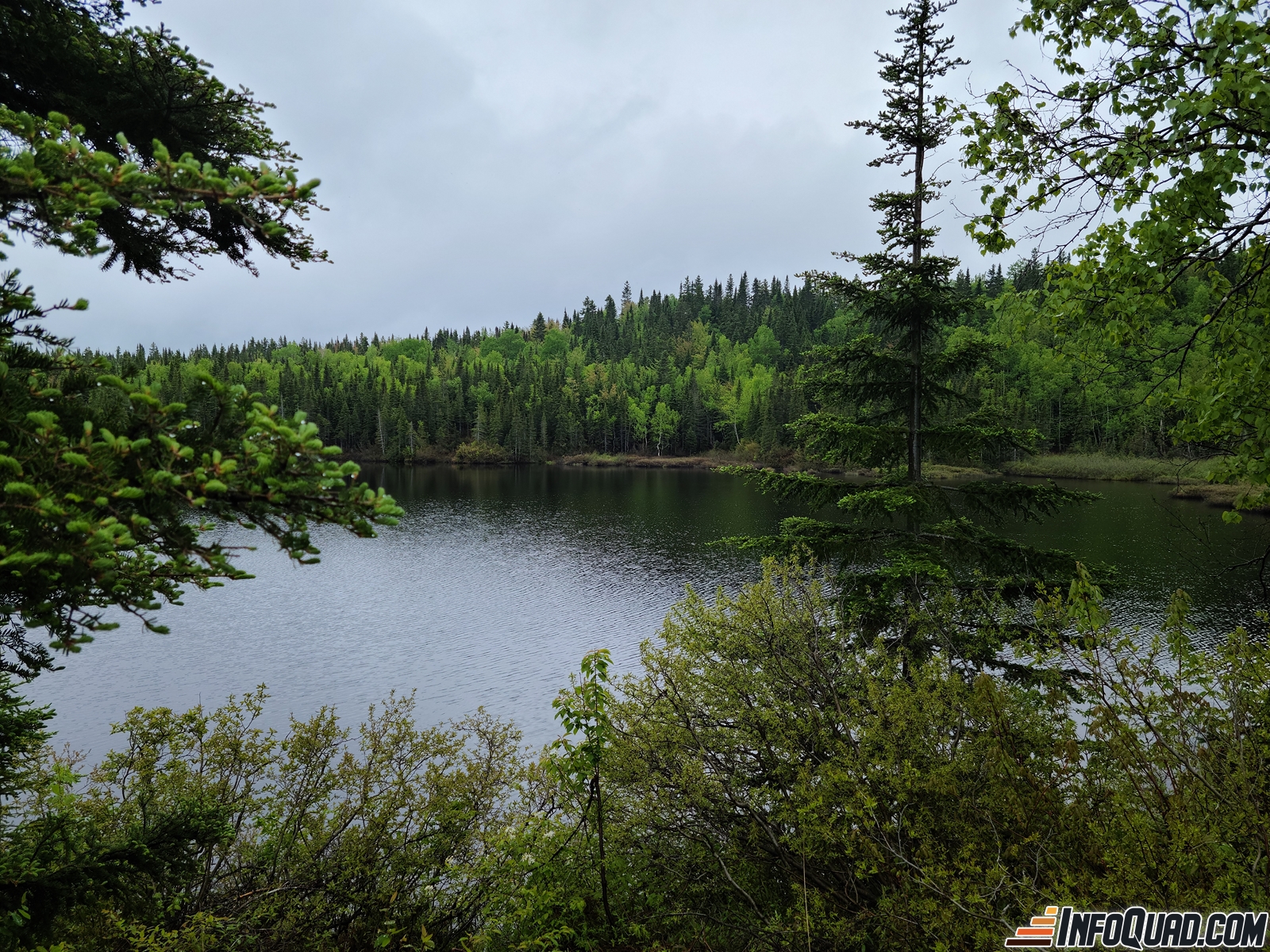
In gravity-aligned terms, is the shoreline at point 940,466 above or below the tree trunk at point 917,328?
below

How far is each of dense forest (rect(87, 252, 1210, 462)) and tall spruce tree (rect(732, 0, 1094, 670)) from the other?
36.0 metres

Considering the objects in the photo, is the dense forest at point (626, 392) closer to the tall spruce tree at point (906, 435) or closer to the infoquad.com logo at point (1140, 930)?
the tall spruce tree at point (906, 435)

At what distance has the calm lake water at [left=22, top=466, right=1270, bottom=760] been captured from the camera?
17.7m

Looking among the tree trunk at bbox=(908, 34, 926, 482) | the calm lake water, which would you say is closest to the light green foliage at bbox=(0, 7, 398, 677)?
the calm lake water

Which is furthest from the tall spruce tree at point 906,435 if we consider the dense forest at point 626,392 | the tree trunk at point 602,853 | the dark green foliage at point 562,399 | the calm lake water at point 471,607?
the dark green foliage at point 562,399

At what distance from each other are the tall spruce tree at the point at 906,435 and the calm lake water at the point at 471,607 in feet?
8.24

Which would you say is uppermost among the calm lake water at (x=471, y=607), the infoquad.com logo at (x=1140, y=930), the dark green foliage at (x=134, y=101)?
the dark green foliage at (x=134, y=101)

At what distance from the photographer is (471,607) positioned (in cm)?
2648

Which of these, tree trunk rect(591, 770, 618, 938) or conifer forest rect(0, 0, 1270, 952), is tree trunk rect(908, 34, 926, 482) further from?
tree trunk rect(591, 770, 618, 938)

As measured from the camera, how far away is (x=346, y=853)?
6500 mm

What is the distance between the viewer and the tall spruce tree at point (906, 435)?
30.6ft

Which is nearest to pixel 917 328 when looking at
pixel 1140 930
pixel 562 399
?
pixel 1140 930

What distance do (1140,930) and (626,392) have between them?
11040 centimetres

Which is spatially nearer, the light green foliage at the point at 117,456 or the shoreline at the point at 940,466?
the light green foliage at the point at 117,456
